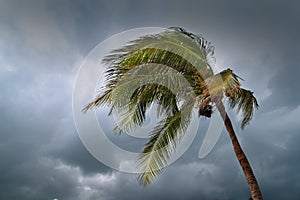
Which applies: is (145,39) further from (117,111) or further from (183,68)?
(117,111)

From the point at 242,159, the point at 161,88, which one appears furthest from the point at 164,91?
the point at 242,159

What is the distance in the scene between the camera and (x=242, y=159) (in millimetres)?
10844

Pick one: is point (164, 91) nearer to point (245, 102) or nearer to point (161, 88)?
point (161, 88)

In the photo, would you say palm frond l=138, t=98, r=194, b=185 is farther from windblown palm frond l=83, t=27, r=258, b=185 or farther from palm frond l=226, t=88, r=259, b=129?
palm frond l=226, t=88, r=259, b=129

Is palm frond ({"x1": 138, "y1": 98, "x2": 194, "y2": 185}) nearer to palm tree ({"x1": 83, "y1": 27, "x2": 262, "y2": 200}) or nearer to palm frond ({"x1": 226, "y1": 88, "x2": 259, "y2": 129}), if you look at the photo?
palm tree ({"x1": 83, "y1": 27, "x2": 262, "y2": 200})

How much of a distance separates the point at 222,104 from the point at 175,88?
5.01ft

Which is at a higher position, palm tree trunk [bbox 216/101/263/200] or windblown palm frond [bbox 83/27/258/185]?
windblown palm frond [bbox 83/27/258/185]

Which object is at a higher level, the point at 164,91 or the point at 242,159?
the point at 164,91

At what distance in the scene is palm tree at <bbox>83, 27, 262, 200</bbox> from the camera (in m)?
10.9

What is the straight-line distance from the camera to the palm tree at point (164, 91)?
1092cm

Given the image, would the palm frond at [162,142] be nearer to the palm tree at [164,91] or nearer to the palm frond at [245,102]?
the palm tree at [164,91]

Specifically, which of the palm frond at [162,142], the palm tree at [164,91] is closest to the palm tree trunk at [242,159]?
the palm tree at [164,91]

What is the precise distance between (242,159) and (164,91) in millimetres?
3120

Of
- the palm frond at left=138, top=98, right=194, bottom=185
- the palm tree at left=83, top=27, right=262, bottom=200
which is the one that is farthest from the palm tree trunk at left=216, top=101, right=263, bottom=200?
the palm frond at left=138, top=98, right=194, bottom=185
